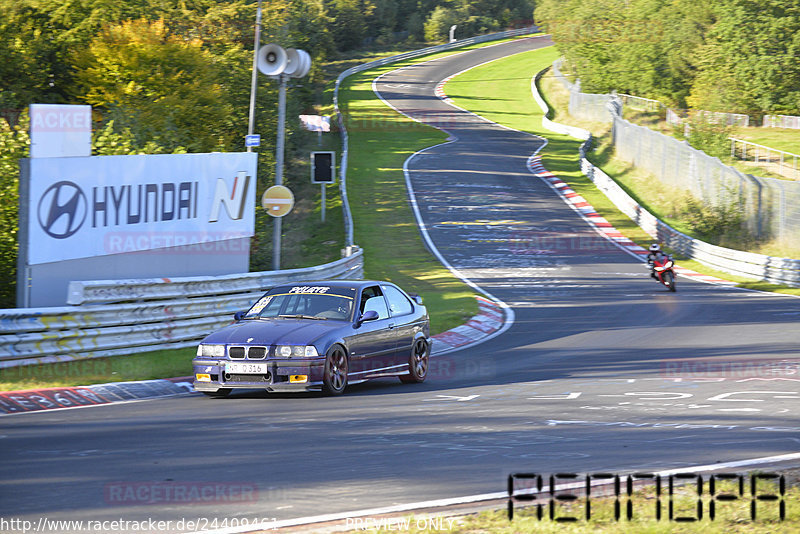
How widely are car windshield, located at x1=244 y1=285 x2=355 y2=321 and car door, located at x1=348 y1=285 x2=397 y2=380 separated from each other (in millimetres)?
260

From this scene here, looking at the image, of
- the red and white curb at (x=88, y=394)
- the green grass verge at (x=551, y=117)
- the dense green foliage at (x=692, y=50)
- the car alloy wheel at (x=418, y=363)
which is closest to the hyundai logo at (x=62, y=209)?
the red and white curb at (x=88, y=394)

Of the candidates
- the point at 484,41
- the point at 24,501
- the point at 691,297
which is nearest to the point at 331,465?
the point at 24,501

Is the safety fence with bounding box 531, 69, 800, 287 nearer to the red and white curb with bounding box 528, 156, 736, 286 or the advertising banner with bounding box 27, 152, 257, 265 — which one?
the red and white curb with bounding box 528, 156, 736, 286

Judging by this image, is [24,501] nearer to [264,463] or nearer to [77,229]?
[264,463]

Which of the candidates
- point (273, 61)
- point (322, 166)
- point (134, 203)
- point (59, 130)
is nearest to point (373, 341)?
point (134, 203)

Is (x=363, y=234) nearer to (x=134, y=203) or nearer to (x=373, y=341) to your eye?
(x=134, y=203)

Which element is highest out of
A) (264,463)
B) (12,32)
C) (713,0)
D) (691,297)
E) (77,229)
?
(713,0)

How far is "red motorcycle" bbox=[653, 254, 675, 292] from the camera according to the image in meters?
26.7

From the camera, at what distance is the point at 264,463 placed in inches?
312

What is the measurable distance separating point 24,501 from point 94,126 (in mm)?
31862

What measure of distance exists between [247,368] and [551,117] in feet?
209

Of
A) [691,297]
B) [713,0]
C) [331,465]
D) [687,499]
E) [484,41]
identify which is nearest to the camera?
[687,499]

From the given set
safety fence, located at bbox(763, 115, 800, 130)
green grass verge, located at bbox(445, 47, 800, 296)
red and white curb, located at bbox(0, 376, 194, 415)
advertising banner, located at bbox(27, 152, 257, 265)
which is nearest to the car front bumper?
red and white curb, located at bbox(0, 376, 194, 415)

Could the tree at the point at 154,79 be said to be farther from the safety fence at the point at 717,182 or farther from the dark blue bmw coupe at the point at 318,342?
the dark blue bmw coupe at the point at 318,342
